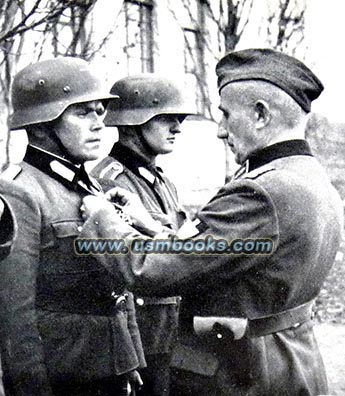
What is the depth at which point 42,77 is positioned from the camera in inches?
128

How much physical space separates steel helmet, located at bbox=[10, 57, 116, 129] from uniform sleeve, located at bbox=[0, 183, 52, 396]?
1.98 ft

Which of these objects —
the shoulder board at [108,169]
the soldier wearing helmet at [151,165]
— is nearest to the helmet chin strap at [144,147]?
the soldier wearing helmet at [151,165]

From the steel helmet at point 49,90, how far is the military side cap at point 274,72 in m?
0.79

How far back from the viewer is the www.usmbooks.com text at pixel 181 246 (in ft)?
7.93

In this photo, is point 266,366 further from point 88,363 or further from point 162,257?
point 88,363

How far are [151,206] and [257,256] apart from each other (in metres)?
1.80

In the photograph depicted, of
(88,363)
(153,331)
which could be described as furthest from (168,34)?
(88,363)

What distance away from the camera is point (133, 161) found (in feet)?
14.1

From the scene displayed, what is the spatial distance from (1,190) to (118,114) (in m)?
1.63

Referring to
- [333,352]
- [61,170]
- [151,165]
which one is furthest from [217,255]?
[333,352]

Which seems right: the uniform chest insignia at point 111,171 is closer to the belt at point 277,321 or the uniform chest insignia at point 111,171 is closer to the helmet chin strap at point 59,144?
the helmet chin strap at point 59,144

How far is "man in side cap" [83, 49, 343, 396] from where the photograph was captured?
8.02ft

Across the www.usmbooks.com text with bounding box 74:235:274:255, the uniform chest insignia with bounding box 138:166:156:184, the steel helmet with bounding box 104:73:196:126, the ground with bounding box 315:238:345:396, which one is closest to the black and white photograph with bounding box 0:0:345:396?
the www.usmbooks.com text with bounding box 74:235:274:255

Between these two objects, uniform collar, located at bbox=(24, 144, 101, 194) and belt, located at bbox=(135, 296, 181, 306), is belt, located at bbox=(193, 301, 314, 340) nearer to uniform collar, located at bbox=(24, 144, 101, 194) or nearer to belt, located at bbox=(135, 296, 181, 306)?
uniform collar, located at bbox=(24, 144, 101, 194)
